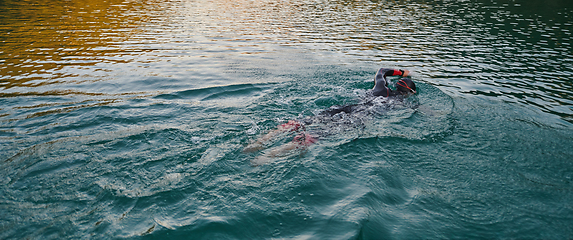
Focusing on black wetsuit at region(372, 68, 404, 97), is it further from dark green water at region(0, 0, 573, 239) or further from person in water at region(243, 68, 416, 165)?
dark green water at region(0, 0, 573, 239)

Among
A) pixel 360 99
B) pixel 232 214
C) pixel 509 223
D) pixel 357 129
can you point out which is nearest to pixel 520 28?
pixel 360 99

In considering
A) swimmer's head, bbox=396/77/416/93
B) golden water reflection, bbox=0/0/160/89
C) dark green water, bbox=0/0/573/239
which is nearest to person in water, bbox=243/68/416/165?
swimmer's head, bbox=396/77/416/93

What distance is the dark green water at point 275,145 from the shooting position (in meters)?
4.69

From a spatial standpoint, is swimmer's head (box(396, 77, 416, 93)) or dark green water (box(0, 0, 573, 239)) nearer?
dark green water (box(0, 0, 573, 239))

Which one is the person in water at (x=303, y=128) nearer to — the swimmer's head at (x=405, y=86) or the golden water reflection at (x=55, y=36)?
the swimmer's head at (x=405, y=86)

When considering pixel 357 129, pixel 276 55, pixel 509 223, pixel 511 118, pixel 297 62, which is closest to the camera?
pixel 509 223

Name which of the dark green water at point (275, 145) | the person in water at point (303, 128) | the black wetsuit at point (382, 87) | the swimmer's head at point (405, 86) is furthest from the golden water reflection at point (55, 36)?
the swimmer's head at point (405, 86)

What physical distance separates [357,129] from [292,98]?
2.73m

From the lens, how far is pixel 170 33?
21.3 m

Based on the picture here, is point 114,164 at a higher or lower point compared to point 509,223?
higher

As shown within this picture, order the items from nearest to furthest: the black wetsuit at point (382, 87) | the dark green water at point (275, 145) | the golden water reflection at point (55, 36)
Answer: the dark green water at point (275, 145)
the black wetsuit at point (382, 87)
the golden water reflection at point (55, 36)

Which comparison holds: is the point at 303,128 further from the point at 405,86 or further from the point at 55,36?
the point at 55,36

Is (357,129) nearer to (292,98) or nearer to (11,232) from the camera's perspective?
(292,98)

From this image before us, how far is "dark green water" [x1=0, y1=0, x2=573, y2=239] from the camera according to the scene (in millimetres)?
4691
